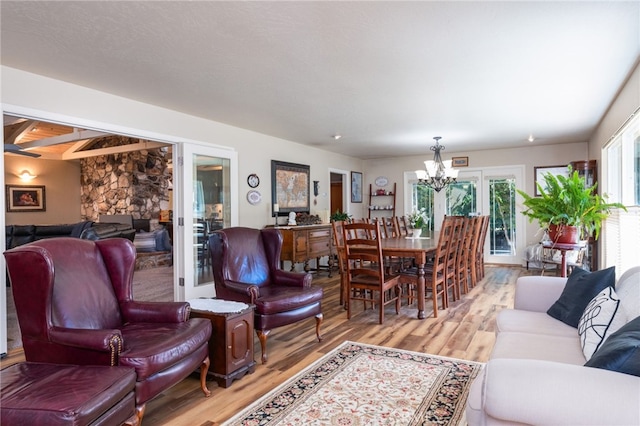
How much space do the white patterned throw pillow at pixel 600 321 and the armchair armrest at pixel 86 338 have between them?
7.33 ft

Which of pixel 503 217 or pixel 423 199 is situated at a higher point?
pixel 423 199

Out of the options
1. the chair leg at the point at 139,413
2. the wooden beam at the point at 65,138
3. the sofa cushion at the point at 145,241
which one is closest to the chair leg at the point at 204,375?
the chair leg at the point at 139,413

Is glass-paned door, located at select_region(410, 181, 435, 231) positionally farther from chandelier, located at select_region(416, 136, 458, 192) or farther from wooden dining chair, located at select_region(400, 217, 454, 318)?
wooden dining chair, located at select_region(400, 217, 454, 318)

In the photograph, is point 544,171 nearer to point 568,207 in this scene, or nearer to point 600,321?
point 568,207

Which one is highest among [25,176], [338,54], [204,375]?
[338,54]

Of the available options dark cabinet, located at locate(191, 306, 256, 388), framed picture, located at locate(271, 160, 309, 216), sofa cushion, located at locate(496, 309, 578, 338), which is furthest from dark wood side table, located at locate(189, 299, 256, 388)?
framed picture, located at locate(271, 160, 309, 216)

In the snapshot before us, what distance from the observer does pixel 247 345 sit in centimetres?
271

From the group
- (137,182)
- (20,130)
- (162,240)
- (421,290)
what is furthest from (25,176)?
(421,290)

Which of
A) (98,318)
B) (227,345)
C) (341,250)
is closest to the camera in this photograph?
(98,318)

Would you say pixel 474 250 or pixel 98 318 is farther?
pixel 474 250

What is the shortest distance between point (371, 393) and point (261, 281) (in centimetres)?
153

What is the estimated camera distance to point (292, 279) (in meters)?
3.53

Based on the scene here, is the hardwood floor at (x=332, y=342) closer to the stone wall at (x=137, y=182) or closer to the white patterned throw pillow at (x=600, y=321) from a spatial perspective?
the white patterned throw pillow at (x=600, y=321)

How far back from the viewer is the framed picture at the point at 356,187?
8719 mm
